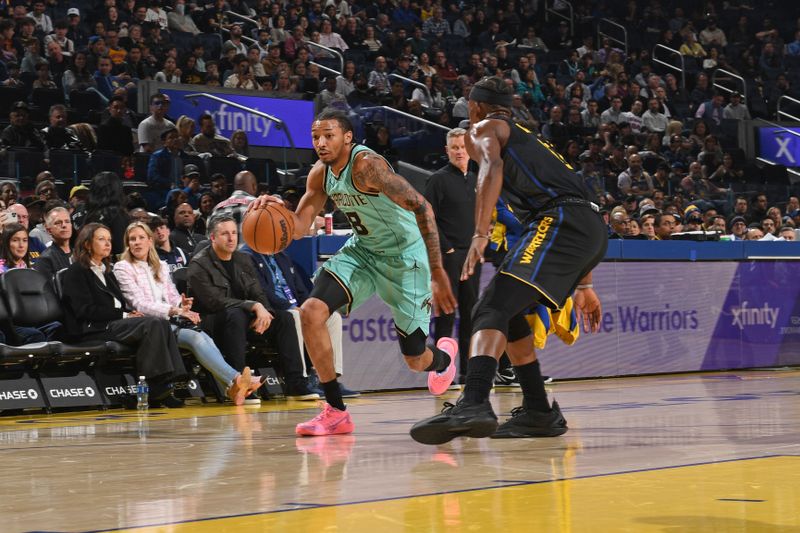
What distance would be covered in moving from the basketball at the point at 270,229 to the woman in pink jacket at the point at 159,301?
10.7 feet

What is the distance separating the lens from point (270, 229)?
7352 mm

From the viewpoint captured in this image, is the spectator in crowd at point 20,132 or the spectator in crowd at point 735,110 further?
the spectator in crowd at point 735,110

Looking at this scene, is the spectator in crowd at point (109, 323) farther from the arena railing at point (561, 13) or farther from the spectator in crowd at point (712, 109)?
the arena railing at point (561, 13)

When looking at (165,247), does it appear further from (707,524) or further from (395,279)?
(707,524)

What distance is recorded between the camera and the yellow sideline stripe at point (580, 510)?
12.9 feet

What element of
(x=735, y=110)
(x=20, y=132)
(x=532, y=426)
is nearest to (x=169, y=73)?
(x=20, y=132)

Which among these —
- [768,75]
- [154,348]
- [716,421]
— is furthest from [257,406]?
[768,75]

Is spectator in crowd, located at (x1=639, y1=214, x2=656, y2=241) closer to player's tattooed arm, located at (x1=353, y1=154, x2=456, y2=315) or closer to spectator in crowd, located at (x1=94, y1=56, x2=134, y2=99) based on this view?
spectator in crowd, located at (x1=94, y1=56, x2=134, y2=99)

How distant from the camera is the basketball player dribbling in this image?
7.24 meters

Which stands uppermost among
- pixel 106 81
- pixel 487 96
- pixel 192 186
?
pixel 106 81

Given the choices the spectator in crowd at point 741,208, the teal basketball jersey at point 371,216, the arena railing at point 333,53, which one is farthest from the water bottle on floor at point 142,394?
the spectator in crowd at point 741,208

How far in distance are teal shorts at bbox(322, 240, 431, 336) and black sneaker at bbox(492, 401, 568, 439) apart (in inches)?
37.6

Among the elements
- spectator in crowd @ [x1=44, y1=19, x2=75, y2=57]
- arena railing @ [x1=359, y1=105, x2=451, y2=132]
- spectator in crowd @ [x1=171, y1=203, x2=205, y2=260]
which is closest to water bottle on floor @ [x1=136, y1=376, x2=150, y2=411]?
spectator in crowd @ [x1=171, y1=203, x2=205, y2=260]

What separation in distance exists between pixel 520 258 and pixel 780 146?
1979 centimetres
